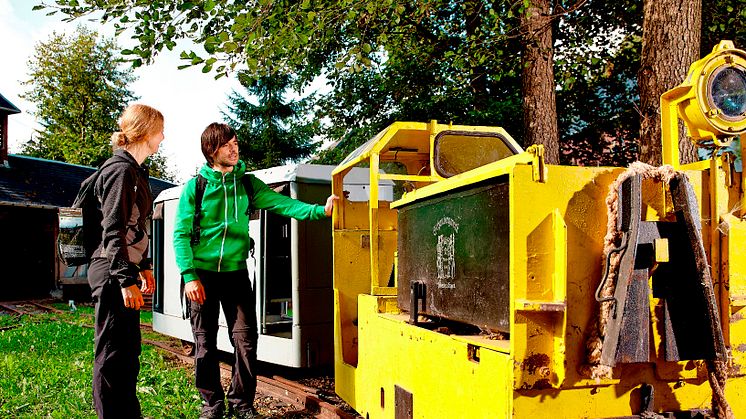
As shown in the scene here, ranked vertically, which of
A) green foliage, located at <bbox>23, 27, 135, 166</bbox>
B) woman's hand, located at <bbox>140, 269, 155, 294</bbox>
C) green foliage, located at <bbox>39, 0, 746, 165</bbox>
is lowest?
woman's hand, located at <bbox>140, 269, 155, 294</bbox>

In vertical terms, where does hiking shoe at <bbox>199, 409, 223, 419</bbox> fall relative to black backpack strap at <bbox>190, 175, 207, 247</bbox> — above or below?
below

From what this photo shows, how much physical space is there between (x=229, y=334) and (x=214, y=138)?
145 cm

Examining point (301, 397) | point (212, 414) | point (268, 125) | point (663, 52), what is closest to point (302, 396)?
point (301, 397)

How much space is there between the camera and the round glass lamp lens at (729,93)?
3107 mm

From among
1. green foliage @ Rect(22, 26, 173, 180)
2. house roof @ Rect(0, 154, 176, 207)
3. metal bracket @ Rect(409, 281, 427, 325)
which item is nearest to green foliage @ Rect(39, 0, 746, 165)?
metal bracket @ Rect(409, 281, 427, 325)

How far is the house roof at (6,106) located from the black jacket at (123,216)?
1153 inches

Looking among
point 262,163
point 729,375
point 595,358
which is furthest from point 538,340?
point 262,163

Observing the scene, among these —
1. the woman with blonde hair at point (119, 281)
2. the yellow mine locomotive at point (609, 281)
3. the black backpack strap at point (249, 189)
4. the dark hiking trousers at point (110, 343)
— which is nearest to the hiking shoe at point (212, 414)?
the woman with blonde hair at point (119, 281)

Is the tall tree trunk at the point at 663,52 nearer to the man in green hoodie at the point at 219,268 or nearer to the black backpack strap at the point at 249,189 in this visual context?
the man in green hoodie at the point at 219,268

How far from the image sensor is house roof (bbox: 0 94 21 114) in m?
29.6

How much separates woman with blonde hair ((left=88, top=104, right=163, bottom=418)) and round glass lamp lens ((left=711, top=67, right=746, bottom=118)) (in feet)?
10.3

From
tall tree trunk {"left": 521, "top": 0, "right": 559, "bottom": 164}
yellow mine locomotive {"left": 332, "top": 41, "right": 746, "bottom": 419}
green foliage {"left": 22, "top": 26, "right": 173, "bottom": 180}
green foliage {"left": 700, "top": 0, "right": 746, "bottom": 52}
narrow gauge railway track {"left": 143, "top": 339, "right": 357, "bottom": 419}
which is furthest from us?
green foliage {"left": 22, "top": 26, "right": 173, "bottom": 180}

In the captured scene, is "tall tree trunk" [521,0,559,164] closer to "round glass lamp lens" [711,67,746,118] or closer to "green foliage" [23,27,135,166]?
"round glass lamp lens" [711,67,746,118]

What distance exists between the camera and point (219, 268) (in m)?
5.00
